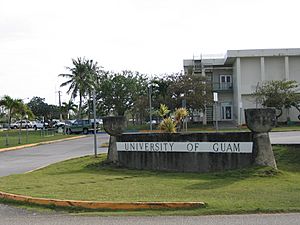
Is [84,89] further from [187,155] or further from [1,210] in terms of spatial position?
[1,210]

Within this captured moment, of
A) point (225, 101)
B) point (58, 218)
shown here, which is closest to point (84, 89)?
point (225, 101)

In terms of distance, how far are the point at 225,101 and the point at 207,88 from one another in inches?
404

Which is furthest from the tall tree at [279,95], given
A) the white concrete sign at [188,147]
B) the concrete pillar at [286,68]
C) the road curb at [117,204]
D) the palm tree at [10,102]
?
the road curb at [117,204]

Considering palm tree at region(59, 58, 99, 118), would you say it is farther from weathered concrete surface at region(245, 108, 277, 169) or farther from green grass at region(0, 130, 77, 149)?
weathered concrete surface at region(245, 108, 277, 169)

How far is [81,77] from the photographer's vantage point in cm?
7294

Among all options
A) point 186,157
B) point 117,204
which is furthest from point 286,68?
point 117,204

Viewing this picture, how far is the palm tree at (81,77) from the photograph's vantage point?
236 feet

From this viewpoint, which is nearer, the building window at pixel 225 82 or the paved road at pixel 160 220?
the paved road at pixel 160 220

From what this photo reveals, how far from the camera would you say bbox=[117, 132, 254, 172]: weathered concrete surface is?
49.9 ft

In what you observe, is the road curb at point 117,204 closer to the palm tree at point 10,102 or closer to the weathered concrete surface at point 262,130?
the weathered concrete surface at point 262,130

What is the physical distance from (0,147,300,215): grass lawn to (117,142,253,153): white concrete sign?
0.91 meters

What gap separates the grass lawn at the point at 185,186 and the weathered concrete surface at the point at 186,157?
55cm

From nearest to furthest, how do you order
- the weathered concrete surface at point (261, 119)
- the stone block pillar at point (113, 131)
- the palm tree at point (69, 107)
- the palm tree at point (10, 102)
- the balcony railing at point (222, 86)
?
the weathered concrete surface at point (261, 119)
the stone block pillar at point (113, 131)
the palm tree at point (10, 102)
the balcony railing at point (222, 86)
the palm tree at point (69, 107)

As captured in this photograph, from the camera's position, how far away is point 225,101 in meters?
66.0
